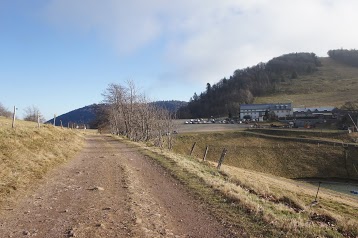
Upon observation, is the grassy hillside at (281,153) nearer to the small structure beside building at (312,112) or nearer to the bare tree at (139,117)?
the bare tree at (139,117)

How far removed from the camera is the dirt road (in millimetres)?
8531

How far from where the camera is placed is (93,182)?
14938mm

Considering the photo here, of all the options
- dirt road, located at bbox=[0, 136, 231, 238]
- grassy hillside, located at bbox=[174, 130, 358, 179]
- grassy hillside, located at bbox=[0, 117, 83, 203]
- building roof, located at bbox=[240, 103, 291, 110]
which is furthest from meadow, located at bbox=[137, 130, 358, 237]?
building roof, located at bbox=[240, 103, 291, 110]

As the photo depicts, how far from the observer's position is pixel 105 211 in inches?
405

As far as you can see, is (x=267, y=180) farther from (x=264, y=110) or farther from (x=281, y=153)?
(x=264, y=110)

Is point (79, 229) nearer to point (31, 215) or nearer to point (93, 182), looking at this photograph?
point (31, 215)

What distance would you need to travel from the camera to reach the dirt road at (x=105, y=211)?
8531 mm

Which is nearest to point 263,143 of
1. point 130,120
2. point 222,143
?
point 222,143

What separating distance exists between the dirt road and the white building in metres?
151

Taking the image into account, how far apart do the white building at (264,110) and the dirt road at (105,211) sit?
494 ft

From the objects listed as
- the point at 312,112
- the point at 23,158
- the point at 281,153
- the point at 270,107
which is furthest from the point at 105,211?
the point at 270,107

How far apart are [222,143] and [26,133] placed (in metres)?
72.3

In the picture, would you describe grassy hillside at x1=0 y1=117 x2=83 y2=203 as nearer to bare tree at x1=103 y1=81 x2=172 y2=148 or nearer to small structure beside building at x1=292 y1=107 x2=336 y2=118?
bare tree at x1=103 y1=81 x2=172 y2=148

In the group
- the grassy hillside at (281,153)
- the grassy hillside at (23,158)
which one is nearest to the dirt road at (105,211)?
the grassy hillside at (23,158)
